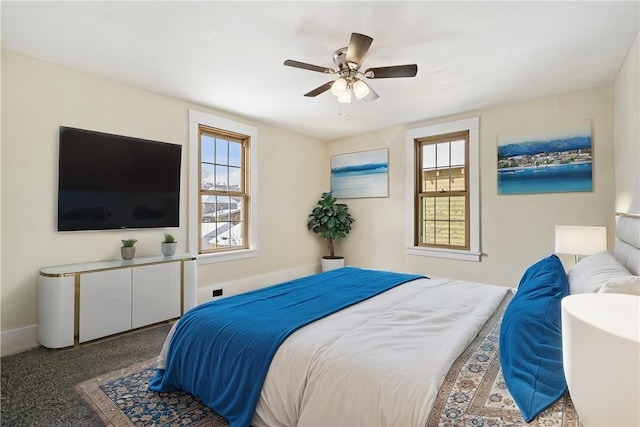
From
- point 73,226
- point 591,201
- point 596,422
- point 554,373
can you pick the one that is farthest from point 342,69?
point 591,201

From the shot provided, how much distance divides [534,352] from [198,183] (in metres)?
3.81

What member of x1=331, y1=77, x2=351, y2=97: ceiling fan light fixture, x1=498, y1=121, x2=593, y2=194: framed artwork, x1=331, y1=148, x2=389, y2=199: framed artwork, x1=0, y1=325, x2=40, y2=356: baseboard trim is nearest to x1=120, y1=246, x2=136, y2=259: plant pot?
x1=0, y1=325, x2=40, y2=356: baseboard trim

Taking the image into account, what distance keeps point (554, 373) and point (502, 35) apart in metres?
2.39

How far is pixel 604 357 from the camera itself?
0.63m

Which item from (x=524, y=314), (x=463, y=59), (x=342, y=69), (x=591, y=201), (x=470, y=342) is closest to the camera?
(x=524, y=314)

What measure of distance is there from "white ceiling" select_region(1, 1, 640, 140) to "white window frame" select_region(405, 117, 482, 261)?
60 centimetres

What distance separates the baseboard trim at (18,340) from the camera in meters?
2.64

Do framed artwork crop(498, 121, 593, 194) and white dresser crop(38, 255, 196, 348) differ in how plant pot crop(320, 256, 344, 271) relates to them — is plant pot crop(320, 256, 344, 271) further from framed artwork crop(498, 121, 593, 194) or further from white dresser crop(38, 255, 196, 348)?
framed artwork crop(498, 121, 593, 194)

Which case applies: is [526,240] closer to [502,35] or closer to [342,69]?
[502,35]

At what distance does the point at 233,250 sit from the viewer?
14.6 ft

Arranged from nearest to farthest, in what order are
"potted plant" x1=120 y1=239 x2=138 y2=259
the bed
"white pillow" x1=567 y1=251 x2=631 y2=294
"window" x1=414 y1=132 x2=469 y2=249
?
the bed → "white pillow" x1=567 y1=251 x2=631 y2=294 → "potted plant" x1=120 y1=239 x2=138 y2=259 → "window" x1=414 y1=132 x2=469 y2=249

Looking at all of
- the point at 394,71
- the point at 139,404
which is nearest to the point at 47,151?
the point at 139,404

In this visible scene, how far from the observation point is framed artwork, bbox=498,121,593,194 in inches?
139

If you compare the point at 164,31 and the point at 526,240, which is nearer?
the point at 164,31
